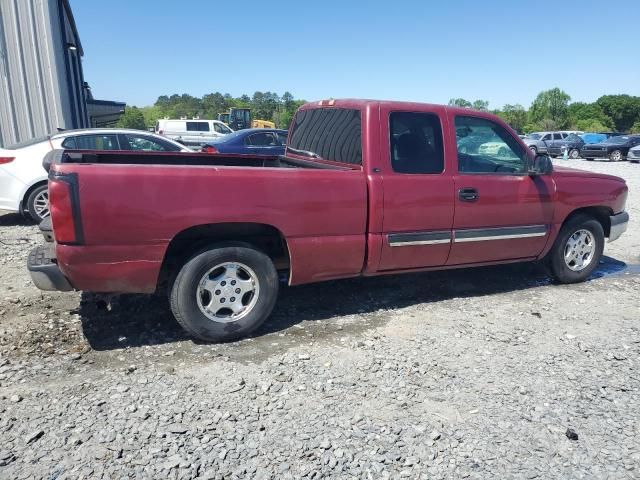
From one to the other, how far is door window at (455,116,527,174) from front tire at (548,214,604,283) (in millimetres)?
1032

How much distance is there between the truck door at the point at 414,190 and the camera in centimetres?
431

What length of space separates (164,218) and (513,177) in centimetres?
335

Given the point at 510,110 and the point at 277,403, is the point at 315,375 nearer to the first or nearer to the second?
the point at 277,403

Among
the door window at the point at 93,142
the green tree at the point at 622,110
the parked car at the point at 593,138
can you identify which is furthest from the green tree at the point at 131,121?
the door window at the point at 93,142

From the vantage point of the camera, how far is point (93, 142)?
8.37 metres

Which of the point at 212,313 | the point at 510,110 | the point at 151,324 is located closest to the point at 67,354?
the point at 151,324

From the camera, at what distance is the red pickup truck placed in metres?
3.50

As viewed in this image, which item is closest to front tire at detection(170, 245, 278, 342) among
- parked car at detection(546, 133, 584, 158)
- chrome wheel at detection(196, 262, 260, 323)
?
chrome wheel at detection(196, 262, 260, 323)

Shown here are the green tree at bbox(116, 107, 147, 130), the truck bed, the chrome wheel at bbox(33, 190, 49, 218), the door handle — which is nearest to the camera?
the truck bed

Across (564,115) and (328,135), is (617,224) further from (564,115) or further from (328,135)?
(564,115)

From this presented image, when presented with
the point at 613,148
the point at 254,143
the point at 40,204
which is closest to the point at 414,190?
the point at 40,204

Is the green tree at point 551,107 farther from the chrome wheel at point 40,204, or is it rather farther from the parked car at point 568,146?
the chrome wheel at point 40,204

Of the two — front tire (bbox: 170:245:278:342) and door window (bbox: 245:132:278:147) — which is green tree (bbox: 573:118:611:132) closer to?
door window (bbox: 245:132:278:147)

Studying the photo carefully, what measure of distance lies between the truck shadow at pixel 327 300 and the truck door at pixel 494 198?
0.60 m
